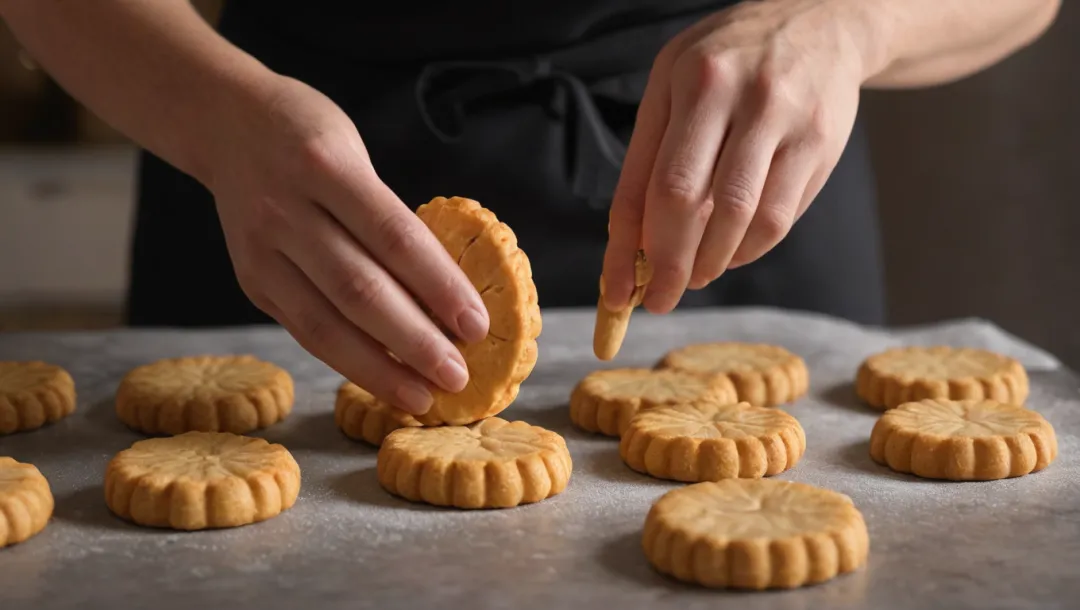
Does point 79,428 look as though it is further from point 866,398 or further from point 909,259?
point 909,259

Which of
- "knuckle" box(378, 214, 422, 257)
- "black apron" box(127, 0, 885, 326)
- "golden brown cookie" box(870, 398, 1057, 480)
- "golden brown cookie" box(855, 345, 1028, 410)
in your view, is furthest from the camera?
"black apron" box(127, 0, 885, 326)

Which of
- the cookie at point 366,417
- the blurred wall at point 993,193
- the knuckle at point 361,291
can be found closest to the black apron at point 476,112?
the cookie at point 366,417

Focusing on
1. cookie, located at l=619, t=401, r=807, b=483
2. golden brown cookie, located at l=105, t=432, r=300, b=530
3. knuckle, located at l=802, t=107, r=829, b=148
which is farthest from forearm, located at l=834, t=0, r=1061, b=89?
golden brown cookie, located at l=105, t=432, r=300, b=530

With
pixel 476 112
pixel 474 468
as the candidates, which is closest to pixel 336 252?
pixel 474 468

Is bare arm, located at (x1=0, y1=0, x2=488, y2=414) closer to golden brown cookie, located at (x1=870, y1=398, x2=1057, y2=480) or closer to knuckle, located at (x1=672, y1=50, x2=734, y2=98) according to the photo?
knuckle, located at (x1=672, y1=50, x2=734, y2=98)

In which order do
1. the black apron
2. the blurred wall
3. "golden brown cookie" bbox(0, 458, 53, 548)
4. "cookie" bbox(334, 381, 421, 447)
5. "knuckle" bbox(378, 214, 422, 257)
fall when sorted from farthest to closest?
the blurred wall
the black apron
"cookie" bbox(334, 381, 421, 447)
"knuckle" bbox(378, 214, 422, 257)
"golden brown cookie" bbox(0, 458, 53, 548)

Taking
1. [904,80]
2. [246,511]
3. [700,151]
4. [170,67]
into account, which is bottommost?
[246,511]

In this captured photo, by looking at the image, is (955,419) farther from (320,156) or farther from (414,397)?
(320,156)

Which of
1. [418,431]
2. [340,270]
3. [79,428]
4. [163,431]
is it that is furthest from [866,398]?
[79,428]
